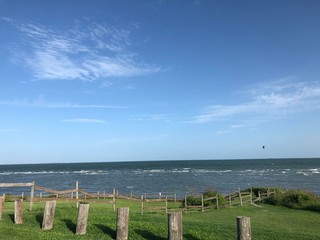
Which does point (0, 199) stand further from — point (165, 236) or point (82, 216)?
point (165, 236)

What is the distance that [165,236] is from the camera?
12.8 meters

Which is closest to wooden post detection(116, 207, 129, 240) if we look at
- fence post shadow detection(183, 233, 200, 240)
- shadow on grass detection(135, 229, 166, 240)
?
shadow on grass detection(135, 229, 166, 240)

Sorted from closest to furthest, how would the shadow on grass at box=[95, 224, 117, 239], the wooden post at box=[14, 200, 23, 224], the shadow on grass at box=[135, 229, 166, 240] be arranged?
the shadow on grass at box=[135, 229, 166, 240] < the shadow on grass at box=[95, 224, 117, 239] < the wooden post at box=[14, 200, 23, 224]

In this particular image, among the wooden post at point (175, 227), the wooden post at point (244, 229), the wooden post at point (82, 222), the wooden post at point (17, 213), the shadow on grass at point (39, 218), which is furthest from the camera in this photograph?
the shadow on grass at point (39, 218)

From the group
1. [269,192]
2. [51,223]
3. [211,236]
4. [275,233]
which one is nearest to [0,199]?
[51,223]

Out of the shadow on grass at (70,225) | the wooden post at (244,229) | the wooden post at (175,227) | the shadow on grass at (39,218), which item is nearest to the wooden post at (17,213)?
the shadow on grass at (39,218)

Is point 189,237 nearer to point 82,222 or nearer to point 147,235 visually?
point 147,235

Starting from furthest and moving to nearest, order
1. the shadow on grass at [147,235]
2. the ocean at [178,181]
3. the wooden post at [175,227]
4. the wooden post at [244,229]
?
the ocean at [178,181]
the shadow on grass at [147,235]
the wooden post at [175,227]
the wooden post at [244,229]

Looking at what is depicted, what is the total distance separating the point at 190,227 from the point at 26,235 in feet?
20.3

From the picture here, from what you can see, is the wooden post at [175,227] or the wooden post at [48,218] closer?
the wooden post at [175,227]

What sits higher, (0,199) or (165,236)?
(0,199)

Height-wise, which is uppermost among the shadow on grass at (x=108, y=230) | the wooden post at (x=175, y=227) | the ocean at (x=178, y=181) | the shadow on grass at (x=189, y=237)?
the ocean at (x=178, y=181)

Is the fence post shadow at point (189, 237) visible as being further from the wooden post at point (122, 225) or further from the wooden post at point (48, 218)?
the wooden post at point (48, 218)

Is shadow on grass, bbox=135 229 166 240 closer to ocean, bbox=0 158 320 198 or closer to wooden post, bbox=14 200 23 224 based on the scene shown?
wooden post, bbox=14 200 23 224
